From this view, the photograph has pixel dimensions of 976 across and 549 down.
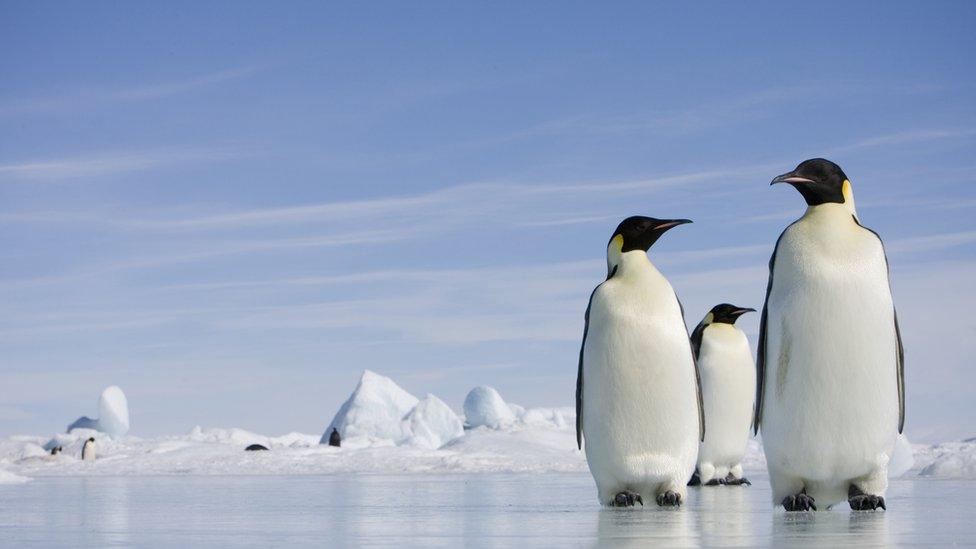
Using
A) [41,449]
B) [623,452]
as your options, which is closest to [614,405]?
[623,452]

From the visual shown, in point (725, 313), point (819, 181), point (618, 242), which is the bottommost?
point (725, 313)

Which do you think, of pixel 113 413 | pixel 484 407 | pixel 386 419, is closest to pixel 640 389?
pixel 386 419

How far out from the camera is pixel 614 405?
6555 mm

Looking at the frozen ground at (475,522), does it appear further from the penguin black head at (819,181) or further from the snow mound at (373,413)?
the snow mound at (373,413)

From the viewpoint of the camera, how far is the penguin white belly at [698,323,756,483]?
31.8 ft

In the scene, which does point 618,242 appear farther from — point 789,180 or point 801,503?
point 801,503

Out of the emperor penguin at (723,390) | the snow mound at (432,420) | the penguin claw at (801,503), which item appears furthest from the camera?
the snow mound at (432,420)

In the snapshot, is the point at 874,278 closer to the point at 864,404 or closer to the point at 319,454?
the point at 864,404

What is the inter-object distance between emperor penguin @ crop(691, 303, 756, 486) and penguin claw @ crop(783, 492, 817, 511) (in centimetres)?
378

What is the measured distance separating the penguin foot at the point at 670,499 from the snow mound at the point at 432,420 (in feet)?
A: 74.8

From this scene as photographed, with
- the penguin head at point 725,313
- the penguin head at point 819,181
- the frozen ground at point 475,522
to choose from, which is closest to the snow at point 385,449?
the penguin head at point 725,313

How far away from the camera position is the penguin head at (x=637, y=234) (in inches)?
266

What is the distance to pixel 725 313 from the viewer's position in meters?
9.93

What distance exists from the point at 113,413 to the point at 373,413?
10.2 metres
